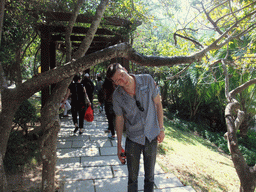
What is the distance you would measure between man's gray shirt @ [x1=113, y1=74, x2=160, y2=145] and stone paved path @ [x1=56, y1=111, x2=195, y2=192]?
1451mm

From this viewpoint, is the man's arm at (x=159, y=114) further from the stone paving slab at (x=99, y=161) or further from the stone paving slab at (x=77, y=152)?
the stone paving slab at (x=77, y=152)

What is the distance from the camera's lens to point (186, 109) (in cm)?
1329

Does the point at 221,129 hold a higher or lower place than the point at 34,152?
Answer: lower

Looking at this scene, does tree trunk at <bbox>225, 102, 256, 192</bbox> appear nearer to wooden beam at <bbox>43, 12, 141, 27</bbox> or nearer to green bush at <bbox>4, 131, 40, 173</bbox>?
green bush at <bbox>4, 131, 40, 173</bbox>

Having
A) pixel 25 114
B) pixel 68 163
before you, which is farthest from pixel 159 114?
pixel 25 114

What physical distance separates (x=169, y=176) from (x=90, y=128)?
3.82 meters

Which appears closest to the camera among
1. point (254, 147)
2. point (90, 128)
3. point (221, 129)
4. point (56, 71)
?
point (56, 71)

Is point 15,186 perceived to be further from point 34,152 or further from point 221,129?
point 221,129

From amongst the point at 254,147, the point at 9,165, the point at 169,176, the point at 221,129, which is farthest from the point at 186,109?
the point at 9,165

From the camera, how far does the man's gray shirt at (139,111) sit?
2207mm

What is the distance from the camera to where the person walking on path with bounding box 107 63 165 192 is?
2199 mm

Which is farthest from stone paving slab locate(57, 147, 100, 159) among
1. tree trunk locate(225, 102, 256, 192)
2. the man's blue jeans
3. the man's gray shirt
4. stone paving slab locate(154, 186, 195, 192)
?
tree trunk locate(225, 102, 256, 192)

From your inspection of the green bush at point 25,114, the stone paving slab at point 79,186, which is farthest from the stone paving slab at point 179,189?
the green bush at point 25,114

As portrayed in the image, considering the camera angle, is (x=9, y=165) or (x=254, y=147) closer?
(x=9, y=165)
